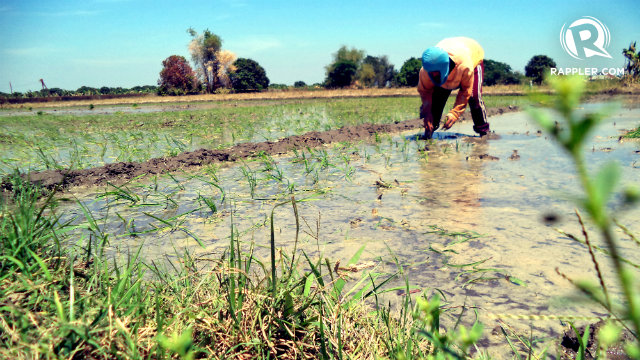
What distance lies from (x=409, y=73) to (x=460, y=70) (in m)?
62.5

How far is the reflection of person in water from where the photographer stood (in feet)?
20.0

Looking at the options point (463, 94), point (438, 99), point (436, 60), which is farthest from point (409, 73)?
point (436, 60)

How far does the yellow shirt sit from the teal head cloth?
306 millimetres

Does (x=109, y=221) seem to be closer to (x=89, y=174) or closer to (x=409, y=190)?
(x=89, y=174)

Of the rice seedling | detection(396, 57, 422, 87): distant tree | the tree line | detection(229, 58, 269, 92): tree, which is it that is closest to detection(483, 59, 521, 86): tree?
the tree line

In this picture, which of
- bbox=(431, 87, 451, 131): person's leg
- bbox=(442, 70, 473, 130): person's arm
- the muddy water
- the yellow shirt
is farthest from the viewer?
bbox=(431, 87, 451, 131): person's leg

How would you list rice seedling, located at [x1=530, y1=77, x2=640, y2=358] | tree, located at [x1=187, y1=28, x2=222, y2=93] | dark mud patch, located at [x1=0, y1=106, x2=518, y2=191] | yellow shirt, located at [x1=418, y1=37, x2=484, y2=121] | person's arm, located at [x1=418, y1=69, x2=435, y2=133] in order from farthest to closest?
tree, located at [x1=187, y1=28, x2=222, y2=93]
person's arm, located at [x1=418, y1=69, x2=435, y2=133]
yellow shirt, located at [x1=418, y1=37, x2=484, y2=121]
dark mud patch, located at [x1=0, y1=106, x2=518, y2=191]
rice seedling, located at [x1=530, y1=77, x2=640, y2=358]

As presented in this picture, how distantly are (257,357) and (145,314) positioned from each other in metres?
0.47

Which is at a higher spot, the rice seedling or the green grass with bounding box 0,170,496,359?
the rice seedling

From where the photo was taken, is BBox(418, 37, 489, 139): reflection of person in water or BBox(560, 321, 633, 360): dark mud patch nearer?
BBox(560, 321, 633, 360): dark mud patch

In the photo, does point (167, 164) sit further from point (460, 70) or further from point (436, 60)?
point (460, 70)

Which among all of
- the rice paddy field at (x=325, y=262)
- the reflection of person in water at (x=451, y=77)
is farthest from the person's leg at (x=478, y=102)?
the rice paddy field at (x=325, y=262)

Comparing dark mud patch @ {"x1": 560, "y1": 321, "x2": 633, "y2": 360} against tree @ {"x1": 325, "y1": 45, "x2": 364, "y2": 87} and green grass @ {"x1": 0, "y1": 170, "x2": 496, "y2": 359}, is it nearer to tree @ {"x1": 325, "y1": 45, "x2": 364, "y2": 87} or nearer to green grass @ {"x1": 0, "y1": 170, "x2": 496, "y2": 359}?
green grass @ {"x1": 0, "y1": 170, "x2": 496, "y2": 359}

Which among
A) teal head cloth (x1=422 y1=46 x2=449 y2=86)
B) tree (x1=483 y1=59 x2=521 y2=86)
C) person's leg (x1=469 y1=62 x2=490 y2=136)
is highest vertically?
tree (x1=483 y1=59 x2=521 y2=86)
